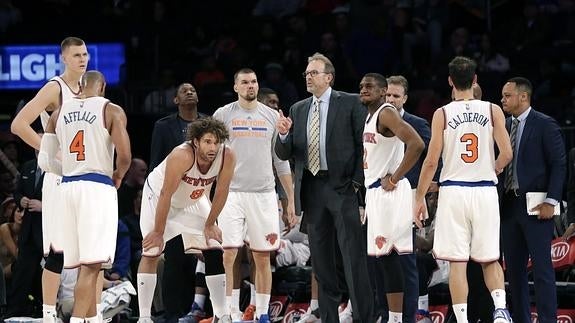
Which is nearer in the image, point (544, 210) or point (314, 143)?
point (544, 210)

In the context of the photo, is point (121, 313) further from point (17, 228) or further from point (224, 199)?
point (224, 199)

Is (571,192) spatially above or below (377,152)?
below

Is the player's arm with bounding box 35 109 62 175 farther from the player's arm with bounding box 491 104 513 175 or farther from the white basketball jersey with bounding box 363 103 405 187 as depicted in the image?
the player's arm with bounding box 491 104 513 175

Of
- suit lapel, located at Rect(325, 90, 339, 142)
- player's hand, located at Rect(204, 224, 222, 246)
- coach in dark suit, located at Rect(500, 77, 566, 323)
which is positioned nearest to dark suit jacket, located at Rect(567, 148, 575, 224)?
coach in dark suit, located at Rect(500, 77, 566, 323)

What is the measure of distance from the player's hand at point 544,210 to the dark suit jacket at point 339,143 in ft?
4.45

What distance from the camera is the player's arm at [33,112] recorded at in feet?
33.0

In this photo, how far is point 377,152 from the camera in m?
10.6

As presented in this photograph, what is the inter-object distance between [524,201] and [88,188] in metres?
3.26

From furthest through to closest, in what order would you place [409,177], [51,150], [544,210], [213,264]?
1. [409,177]
2. [213,264]
3. [544,210]
4. [51,150]

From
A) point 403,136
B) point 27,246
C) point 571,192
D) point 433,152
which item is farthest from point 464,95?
point 27,246

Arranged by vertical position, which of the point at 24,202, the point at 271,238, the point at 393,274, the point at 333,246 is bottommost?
the point at 393,274

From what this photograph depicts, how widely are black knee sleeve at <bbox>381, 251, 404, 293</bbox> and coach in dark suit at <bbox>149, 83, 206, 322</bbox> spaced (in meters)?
1.88

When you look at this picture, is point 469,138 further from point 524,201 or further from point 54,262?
point 54,262

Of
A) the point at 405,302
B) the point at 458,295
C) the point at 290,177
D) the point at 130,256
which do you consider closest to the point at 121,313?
the point at 130,256
